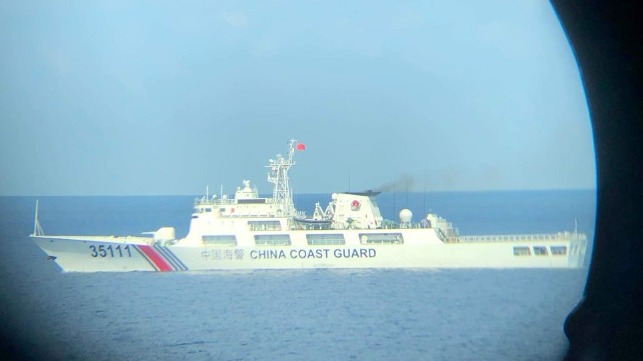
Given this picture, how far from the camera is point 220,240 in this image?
51.6 feet

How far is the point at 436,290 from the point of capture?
43.2 ft

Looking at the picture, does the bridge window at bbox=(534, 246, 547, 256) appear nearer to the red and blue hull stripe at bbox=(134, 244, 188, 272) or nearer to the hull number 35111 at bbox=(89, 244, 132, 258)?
the red and blue hull stripe at bbox=(134, 244, 188, 272)

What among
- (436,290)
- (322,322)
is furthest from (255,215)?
(322,322)

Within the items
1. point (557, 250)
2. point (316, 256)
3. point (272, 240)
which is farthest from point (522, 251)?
point (272, 240)

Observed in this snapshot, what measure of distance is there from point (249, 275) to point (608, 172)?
44.0 ft

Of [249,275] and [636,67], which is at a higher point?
[636,67]

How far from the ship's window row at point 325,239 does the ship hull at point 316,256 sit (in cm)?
8

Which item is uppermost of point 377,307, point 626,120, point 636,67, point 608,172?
point 636,67

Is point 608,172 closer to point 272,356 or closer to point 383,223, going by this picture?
point 272,356

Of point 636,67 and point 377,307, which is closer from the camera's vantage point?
point 636,67

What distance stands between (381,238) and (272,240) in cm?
229

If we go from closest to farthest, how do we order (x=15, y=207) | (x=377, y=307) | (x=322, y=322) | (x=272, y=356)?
1. (x=272, y=356)
2. (x=322, y=322)
3. (x=377, y=307)
4. (x=15, y=207)

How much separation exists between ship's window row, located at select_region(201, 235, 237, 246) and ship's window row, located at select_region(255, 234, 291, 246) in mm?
507

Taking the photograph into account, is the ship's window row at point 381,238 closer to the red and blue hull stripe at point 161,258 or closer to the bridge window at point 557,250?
the bridge window at point 557,250
